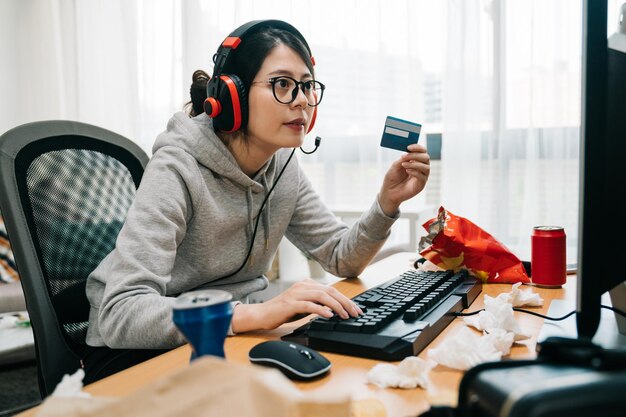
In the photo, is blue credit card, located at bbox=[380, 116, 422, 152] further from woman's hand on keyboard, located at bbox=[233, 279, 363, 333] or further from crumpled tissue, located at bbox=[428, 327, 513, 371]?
crumpled tissue, located at bbox=[428, 327, 513, 371]

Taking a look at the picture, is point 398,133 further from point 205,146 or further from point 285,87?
point 205,146

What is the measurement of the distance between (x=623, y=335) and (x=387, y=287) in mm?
363

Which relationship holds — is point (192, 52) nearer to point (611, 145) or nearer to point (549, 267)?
point (549, 267)

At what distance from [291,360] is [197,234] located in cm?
50

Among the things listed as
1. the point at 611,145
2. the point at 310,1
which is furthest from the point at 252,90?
the point at 310,1

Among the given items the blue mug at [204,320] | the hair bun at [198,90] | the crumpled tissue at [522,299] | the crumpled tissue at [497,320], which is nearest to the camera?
the blue mug at [204,320]

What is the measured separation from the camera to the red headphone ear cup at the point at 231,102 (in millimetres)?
1057

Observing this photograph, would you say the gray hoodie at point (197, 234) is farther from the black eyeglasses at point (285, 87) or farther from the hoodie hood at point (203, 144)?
the black eyeglasses at point (285, 87)

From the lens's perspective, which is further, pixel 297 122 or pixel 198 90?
pixel 198 90

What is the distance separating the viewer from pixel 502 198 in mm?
2232

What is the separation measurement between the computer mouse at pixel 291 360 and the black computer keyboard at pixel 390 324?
0.07 m

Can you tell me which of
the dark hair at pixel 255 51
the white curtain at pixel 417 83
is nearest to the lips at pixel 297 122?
the dark hair at pixel 255 51

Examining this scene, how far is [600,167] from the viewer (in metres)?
0.57

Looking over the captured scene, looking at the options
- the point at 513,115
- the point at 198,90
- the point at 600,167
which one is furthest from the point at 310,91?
the point at 513,115
